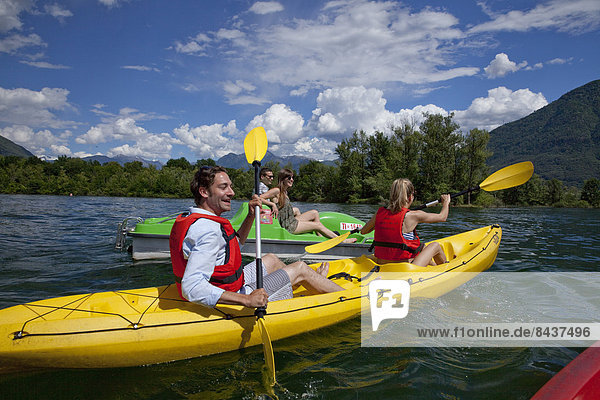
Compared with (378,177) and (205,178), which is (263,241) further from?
(378,177)

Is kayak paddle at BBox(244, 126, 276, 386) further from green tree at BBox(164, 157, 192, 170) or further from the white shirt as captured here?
green tree at BBox(164, 157, 192, 170)

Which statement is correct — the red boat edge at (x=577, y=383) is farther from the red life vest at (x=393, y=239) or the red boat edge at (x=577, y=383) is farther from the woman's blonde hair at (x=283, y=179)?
the woman's blonde hair at (x=283, y=179)

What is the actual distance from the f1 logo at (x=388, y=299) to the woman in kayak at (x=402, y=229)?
2.11 ft

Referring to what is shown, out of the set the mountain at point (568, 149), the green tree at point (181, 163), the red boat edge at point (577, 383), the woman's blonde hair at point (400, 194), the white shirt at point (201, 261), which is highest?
the mountain at point (568, 149)

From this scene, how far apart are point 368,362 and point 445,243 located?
11.0ft

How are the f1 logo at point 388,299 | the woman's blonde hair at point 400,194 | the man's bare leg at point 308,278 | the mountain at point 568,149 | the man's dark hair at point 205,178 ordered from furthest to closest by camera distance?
1. the mountain at point 568,149
2. the woman's blonde hair at point 400,194
3. the f1 logo at point 388,299
4. the man's bare leg at point 308,278
5. the man's dark hair at point 205,178

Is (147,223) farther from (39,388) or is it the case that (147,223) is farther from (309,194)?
(309,194)

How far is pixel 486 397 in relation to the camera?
2582 mm

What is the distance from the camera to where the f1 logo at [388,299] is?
12.7ft

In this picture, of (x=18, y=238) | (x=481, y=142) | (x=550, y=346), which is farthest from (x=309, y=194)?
(x=550, y=346)

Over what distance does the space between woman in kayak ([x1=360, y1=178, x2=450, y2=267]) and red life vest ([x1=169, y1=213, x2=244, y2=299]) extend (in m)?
2.30

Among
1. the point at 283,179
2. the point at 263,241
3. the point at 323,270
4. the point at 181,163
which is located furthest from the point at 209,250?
the point at 181,163

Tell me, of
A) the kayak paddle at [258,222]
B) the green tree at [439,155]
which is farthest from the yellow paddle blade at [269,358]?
the green tree at [439,155]

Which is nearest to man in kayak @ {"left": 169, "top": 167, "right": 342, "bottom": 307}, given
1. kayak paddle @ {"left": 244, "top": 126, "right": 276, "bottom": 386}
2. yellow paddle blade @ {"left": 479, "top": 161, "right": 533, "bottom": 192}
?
kayak paddle @ {"left": 244, "top": 126, "right": 276, "bottom": 386}
